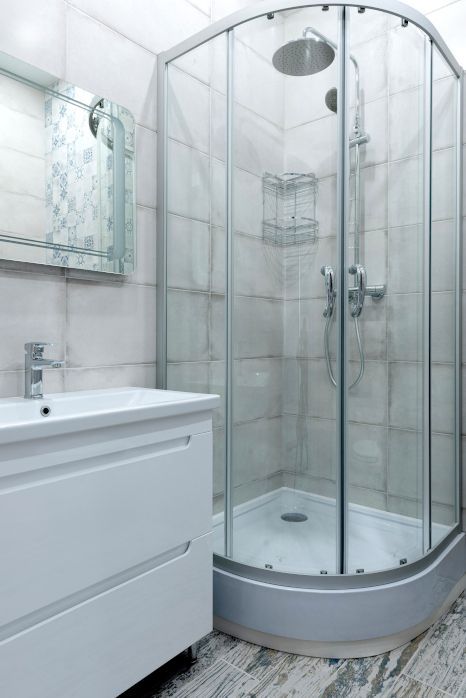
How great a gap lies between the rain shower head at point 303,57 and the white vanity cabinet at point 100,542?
1082 mm

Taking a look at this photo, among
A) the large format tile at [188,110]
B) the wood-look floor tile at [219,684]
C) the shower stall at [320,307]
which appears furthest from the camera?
the large format tile at [188,110]

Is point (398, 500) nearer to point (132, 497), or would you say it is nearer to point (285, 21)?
point (132, 497)

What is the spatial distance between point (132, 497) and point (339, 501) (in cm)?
69

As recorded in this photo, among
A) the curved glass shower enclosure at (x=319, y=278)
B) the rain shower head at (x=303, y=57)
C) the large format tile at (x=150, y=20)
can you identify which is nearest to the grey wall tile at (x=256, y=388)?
the curved glass shower enclosure at (x=319, y=278)

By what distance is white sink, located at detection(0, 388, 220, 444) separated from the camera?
3.13ft

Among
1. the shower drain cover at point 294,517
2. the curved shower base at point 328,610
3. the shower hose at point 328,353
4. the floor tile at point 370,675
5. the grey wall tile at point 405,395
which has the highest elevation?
the shower hose at point 328,353

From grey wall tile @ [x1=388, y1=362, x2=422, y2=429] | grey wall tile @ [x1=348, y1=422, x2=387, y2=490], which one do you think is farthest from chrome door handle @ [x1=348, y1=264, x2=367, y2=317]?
grey wall tile @ [x1=348, y1=422, x2=387, y2=490]

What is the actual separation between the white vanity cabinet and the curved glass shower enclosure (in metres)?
0.33

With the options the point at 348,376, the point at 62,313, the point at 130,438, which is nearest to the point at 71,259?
the point at 62,313

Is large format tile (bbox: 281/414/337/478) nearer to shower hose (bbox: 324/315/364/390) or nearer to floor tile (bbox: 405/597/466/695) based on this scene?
shower hose (bbox: 324/315/364/390)

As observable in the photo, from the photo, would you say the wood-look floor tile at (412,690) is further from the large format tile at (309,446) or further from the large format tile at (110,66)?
the large format tile at (110,66)

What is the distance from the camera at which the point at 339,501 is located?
4.98 feet

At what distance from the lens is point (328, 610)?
55.7 inches

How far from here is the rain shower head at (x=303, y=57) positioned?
1493mm
